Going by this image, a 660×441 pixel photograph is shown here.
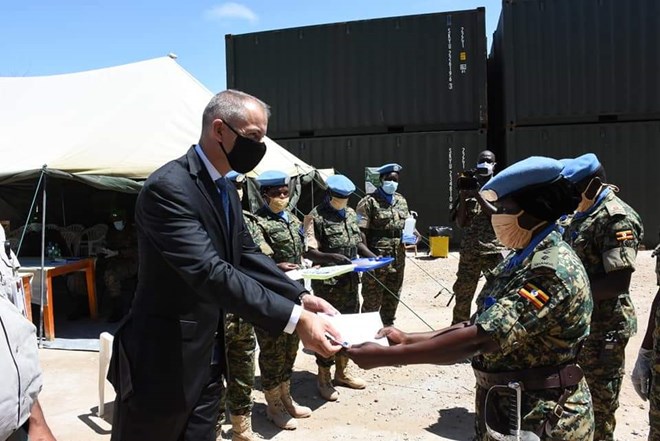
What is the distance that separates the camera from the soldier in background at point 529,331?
177 cm

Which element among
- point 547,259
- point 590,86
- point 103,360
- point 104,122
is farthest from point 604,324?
point 590,86

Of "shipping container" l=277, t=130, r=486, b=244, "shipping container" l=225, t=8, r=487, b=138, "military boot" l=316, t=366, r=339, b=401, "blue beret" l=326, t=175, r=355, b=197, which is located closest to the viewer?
"military boot" l=316, t=366, r=339, b=401

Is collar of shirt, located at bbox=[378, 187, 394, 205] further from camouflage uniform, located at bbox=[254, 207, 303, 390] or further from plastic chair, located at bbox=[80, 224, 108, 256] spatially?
plastic chair, located at bbox=[80, 224, 108, 256]

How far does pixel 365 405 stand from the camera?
4625 mm

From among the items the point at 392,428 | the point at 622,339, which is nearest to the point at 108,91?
the point at 392,428

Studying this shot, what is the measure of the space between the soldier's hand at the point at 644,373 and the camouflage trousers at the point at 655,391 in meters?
0.14

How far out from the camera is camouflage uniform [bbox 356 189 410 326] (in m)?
5.79

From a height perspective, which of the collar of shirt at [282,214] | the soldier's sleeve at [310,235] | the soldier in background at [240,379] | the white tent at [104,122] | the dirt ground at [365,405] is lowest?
the dirt ground at [365,405]

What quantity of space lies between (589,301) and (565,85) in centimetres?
1166

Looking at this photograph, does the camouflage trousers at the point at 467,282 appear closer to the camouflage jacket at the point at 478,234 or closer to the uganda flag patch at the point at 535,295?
the camouflage jacket at the point at 478,234

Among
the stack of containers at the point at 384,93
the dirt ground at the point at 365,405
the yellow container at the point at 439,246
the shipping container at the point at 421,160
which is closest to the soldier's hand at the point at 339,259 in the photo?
the dirt ground at the point at 365,405

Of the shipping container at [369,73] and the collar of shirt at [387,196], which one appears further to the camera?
the shipping container at [369,73]

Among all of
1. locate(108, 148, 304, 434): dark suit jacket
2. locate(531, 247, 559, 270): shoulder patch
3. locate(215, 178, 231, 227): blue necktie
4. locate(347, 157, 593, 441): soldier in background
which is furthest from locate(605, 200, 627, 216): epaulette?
locate(215, 178, 231, 227): blue necktie

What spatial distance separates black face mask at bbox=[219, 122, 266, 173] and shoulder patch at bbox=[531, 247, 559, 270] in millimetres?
1089
